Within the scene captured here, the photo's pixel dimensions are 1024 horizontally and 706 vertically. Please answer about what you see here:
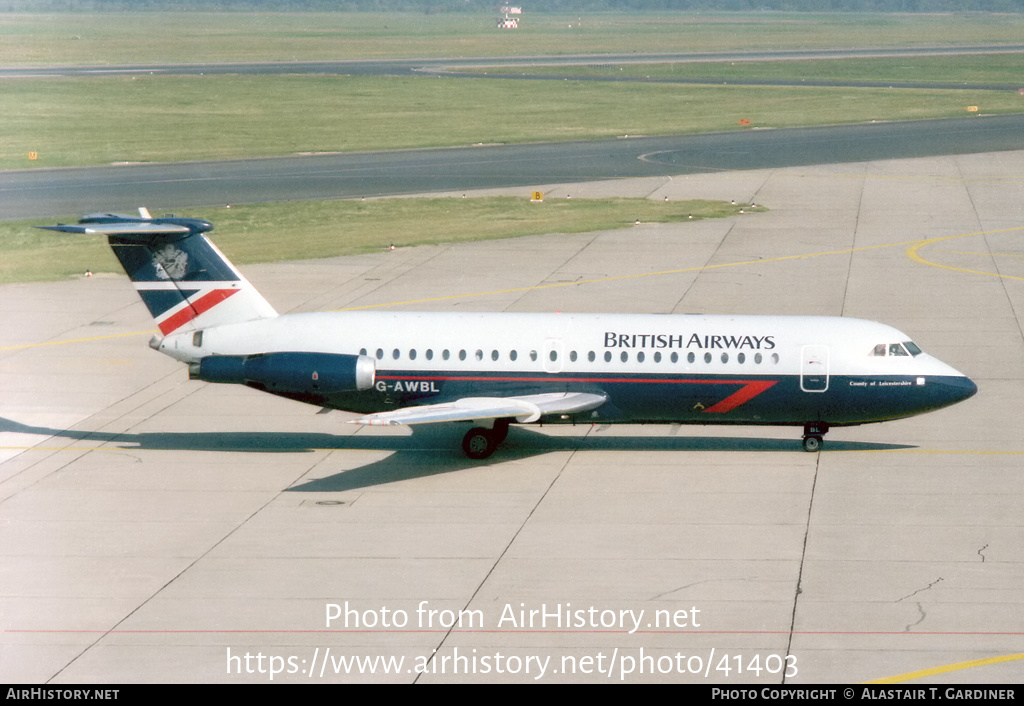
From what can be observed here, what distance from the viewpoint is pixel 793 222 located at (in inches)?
2576

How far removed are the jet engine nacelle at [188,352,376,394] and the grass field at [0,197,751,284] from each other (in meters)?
24.9

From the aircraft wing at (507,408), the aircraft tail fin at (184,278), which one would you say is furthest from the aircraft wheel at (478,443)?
the aircraft tail fin at (184,278)

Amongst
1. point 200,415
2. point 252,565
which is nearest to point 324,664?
point 252,565

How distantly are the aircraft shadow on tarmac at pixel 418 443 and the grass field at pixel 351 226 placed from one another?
2202 centimetres

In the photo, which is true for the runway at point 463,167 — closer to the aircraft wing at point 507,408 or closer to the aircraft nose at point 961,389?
the aircraft wing at point 507,408

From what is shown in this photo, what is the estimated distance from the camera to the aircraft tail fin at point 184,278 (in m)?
32.1

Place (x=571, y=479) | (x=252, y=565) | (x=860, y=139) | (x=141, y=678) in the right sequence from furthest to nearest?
(x=860, y=139), (x=571, y=479), (x=252, y=565), (x=141, y=678)

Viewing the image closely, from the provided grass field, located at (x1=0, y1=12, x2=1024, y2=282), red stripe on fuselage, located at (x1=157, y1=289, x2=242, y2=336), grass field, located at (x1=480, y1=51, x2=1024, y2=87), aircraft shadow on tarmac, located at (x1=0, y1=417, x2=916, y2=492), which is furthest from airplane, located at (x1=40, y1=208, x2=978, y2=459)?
grass field, located at (x1=480, y1=51, x2=1024, y2=87)

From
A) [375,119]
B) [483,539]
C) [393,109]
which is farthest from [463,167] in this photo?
[483,539]

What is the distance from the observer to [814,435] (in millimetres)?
31766

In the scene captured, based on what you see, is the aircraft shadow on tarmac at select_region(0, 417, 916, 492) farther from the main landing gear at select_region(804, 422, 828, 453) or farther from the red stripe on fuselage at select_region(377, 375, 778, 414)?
the red stripe on fuselage at select_region(377, 375, 778, 414)

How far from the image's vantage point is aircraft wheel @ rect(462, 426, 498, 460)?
31.6m

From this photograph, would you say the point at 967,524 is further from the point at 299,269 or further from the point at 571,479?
the point at 299,269

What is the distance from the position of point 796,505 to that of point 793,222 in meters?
39.3
